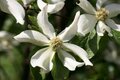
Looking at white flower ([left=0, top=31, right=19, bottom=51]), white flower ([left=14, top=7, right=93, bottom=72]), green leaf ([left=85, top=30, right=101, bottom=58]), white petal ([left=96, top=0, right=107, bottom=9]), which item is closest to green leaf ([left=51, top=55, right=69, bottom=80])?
white flower ([left=14, top=7, right=93, bottom=72])

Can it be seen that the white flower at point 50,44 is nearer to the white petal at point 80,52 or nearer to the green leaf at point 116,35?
the white petal at point 80,52

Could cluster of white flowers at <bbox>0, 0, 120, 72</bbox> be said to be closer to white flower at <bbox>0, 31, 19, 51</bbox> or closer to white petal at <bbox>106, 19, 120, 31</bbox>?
white petal at <bbox>106, 19, 120, 31</bbox>

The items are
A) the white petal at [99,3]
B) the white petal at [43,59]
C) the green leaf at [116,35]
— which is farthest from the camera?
the white petal at [99,3]

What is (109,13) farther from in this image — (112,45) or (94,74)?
(112,45)

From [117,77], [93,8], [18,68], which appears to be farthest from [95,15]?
[18,68]

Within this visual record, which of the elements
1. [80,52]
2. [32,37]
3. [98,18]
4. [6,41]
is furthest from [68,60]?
[6,41]

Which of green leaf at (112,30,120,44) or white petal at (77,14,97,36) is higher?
white petal at (77,14,97,36)

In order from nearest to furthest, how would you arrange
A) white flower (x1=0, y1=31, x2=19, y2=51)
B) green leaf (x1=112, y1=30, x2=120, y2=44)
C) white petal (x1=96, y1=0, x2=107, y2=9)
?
green leaf (x1=112, y1=30, x2=120, y2=44), white petal (x1=96, y1=0, x2=107, y2=9), white flower (x1=0, y1=31, x2=19, y2=51)

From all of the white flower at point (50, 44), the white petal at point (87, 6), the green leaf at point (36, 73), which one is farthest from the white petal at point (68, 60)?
the white petal at point (87, 6)
